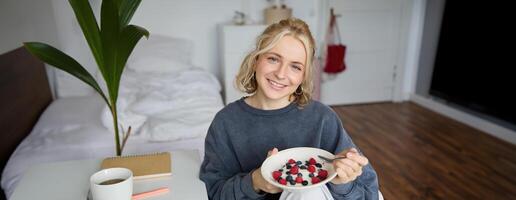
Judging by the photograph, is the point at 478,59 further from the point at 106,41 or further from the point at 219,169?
the point at 106,41

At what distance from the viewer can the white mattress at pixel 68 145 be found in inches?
62.4

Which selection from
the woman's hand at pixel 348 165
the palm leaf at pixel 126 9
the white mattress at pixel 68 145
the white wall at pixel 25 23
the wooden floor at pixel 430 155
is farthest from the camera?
the wooden floor at pixel 430 155

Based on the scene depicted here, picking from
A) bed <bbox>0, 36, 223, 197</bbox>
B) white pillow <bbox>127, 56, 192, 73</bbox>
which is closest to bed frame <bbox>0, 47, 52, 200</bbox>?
bed <bbox>0, 36, 223, 197</bbox>

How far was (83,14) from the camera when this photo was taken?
1080 millimetres

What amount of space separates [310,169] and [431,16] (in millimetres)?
3430

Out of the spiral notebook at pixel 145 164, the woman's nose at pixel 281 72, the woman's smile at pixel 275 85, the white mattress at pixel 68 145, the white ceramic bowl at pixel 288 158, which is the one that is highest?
the woman's nose at pixel 281 72

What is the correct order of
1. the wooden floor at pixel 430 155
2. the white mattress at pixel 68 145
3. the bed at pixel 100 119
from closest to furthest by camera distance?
the white mattress at pixel 68 145 → the bed at pixel 100 119 → the wooden floor at pixel 430 155

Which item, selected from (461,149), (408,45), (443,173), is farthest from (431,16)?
(443,173)

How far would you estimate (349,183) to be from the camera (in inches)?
35.9

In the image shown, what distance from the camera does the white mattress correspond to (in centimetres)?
158

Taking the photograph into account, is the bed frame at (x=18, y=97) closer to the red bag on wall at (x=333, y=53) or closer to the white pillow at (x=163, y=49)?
the white pillow at (x=163, y=49)

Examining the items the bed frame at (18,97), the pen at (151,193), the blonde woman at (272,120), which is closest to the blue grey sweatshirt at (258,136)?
the blonde woman at (272,120)

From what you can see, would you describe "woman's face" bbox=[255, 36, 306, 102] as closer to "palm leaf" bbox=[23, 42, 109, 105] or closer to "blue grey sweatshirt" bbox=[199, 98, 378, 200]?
"blue grey sweatshirt" bbox=[199, 98, 378, 200]

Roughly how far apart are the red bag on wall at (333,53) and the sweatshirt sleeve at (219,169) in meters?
2.70
